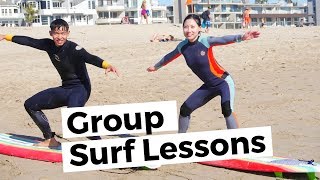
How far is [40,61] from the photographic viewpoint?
16172 mm

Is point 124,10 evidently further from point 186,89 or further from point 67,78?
point 67,78

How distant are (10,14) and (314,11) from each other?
66.0m

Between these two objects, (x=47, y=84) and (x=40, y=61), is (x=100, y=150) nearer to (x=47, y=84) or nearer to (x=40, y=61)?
(x=47, y=84)

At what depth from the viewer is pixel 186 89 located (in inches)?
478

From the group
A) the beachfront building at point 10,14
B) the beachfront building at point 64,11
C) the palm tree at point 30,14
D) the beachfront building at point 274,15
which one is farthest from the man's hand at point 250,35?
the beachfront building at point 274,15

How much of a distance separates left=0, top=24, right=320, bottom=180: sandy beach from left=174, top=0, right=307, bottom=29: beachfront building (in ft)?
202

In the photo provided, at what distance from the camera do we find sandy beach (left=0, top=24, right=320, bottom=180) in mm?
6285

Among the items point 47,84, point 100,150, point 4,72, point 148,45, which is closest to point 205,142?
point 100,150

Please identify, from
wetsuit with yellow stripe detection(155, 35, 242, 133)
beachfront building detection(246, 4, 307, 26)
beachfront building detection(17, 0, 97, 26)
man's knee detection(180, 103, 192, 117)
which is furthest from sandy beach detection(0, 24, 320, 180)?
beachfront building detection(246, 4, 307, 26)

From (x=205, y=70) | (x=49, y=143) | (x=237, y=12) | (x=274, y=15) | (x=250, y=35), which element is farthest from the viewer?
(x=274, y=15)

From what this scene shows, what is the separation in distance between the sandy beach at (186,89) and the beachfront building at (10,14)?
5816cm

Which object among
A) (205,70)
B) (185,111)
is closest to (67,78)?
(185,111)

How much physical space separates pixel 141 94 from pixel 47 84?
295 centimetres

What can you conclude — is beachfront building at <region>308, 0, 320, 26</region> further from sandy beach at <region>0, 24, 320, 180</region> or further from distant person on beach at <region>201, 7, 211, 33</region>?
sandy beach at <region>0, 24, 320, 180</region>
